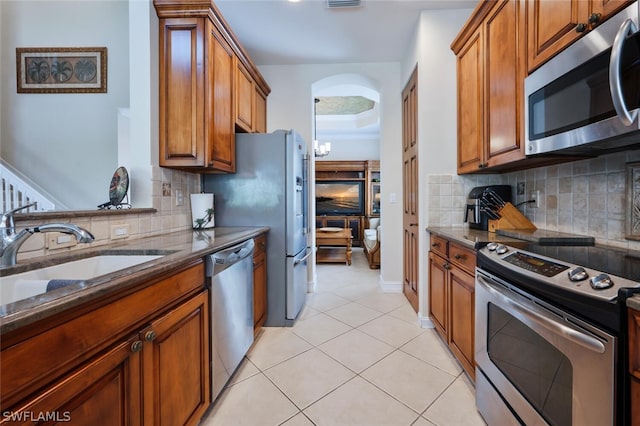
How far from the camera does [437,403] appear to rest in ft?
4.95

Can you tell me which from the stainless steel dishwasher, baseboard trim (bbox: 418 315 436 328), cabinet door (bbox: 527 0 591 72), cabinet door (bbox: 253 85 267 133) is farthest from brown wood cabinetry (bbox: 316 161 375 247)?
cabinet door (bbox: 527 0 591 72)

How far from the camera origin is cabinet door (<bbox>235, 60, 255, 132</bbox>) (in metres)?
2.50

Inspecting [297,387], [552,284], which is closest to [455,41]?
[552,284]

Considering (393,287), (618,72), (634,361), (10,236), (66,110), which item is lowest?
(393,287)

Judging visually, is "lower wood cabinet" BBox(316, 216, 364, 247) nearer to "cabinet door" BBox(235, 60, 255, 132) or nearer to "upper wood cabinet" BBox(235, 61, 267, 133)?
"upper wood cabinet" BBox(235, 61, 267, 133)

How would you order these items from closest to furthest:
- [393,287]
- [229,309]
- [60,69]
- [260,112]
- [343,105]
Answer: [229,309]
[60,69]
[260,112]
[393,287]
[343,105]

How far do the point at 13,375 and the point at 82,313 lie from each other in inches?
6.6

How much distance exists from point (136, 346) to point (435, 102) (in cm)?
266

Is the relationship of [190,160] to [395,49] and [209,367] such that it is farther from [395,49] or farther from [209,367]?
[395,49]

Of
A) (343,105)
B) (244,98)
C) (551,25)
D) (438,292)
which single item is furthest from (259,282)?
(343,105)

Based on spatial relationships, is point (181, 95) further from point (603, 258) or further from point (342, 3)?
point (603, 258)

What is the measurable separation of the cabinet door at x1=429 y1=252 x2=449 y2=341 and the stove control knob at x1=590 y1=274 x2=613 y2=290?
115cm

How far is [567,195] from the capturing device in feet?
5.47

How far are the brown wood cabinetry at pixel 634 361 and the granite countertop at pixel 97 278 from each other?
136 centimetres
